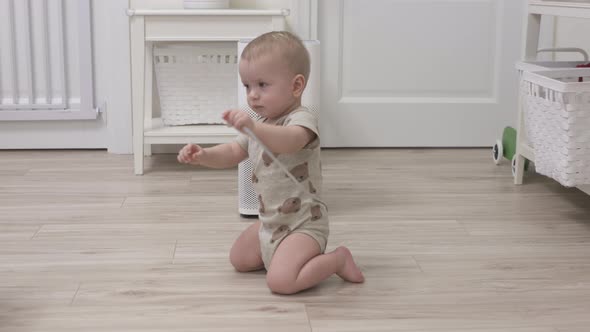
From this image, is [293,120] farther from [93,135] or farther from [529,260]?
[93,135]

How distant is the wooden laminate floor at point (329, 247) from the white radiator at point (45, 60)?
0.71ft

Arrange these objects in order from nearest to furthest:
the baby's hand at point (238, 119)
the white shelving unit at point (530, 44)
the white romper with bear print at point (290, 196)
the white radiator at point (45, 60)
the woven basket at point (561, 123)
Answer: the baby's hand at point (238, 119) < the white romper with bear print at point (290, 196) < the woven basket at point (561, 123) < the white shelving unit at point (530, 44) < the white radiator at point (45, 60)

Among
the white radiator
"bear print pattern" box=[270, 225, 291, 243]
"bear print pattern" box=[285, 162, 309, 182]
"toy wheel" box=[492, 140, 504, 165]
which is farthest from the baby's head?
the white radiator

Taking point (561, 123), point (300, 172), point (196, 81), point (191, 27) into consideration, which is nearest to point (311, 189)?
point (300, 172)

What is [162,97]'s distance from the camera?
2498 mm

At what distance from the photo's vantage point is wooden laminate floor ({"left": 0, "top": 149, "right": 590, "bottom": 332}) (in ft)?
4.30

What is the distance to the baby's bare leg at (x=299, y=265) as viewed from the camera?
1.39 metres

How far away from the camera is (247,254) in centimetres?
151

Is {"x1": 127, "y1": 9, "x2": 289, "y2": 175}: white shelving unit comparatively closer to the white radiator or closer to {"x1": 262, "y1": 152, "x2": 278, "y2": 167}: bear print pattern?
the white radiator

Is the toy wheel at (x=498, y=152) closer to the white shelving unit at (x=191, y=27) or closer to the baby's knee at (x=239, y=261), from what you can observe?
the white shelving unit at (x=191, y=27)

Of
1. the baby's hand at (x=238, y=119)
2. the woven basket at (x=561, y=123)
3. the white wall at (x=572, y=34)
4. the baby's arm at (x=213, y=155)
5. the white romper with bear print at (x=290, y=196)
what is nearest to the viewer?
the baby's hand at (x=238, y=119)

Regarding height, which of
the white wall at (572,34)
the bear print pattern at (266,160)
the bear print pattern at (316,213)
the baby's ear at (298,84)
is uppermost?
the white wall at (572,34)

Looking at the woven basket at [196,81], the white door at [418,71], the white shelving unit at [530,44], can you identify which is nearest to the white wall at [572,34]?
the white door at [418,71]

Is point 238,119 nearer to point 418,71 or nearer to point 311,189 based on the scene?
point 311,189
